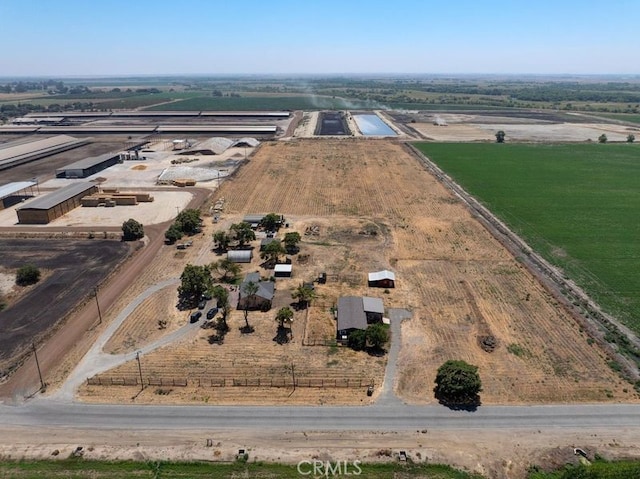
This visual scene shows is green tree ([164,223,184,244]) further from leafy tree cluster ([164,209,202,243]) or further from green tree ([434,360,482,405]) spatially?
green tree ([434,360,482,405])

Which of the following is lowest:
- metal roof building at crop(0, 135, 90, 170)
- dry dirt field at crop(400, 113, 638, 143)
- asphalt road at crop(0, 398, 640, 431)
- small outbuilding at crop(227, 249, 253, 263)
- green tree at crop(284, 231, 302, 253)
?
asphalt road at crop(0, 398, 640, 431)

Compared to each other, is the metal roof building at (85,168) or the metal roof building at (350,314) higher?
the metal roof building at (85,168)

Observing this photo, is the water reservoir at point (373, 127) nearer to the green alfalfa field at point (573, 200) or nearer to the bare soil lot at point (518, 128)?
the bare soil lot at point (518, 128)

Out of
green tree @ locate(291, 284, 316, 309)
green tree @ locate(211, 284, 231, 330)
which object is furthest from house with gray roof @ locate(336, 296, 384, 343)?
green tree @ locate(211, 284, 231, 330)

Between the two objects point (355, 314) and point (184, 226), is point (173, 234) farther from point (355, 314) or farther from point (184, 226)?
point (355, 314)

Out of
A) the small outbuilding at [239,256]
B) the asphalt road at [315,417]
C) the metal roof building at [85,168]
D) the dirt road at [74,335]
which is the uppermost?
the metal roof building at [85,168]

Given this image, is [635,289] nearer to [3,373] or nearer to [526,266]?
[526,266]

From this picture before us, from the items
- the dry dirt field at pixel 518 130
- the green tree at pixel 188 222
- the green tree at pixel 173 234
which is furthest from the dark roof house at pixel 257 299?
the dry dirt field at pixel 518 130
